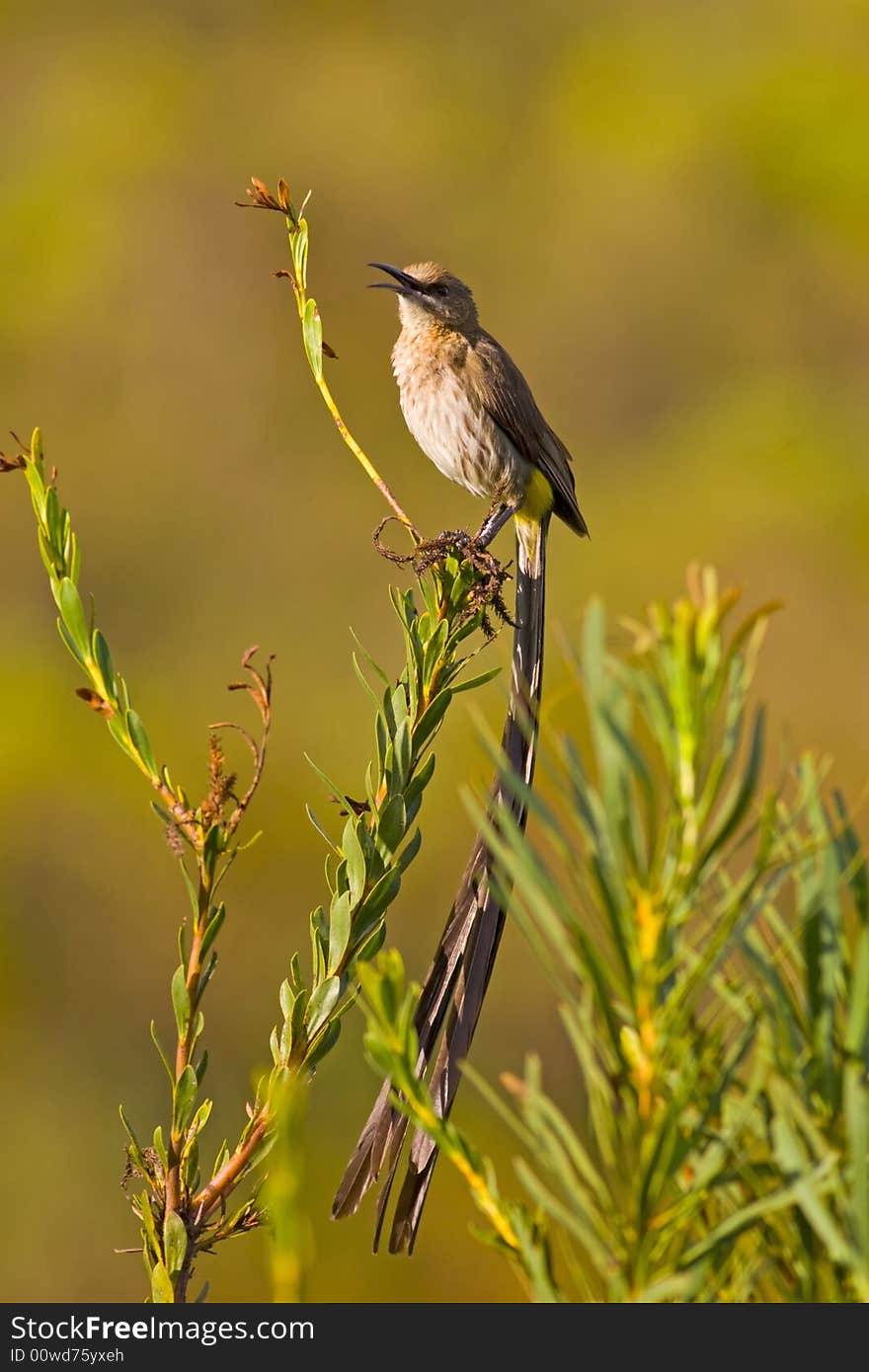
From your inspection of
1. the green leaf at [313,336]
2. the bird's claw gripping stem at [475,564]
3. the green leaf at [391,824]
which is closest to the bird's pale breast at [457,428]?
the bird's claw gripping stem at [475,564]

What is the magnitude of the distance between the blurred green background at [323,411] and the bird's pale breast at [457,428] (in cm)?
88

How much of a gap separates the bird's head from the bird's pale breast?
0.05 meters

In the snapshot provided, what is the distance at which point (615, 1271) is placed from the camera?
16.4 inches

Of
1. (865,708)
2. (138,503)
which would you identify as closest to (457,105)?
(138,503)

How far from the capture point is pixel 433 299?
6.85ft

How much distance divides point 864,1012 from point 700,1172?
67 millimetres

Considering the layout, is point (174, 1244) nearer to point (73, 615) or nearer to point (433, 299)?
point (73, 615)

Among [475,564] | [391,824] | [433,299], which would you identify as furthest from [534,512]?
[391,824]

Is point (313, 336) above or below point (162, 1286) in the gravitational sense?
above

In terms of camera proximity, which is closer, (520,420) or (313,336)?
(313,336)

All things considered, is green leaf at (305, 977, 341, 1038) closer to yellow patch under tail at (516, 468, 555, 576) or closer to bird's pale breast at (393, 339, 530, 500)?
yellow patch under tail at (516, 468, 555, 576)

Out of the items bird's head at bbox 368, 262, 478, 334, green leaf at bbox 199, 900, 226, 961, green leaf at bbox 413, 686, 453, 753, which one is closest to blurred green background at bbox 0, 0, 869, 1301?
bird's head at bbox 368, 262, 478, 334

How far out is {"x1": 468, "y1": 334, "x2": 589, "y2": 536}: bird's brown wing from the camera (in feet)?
6.88

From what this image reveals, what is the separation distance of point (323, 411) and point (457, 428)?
2.04m
